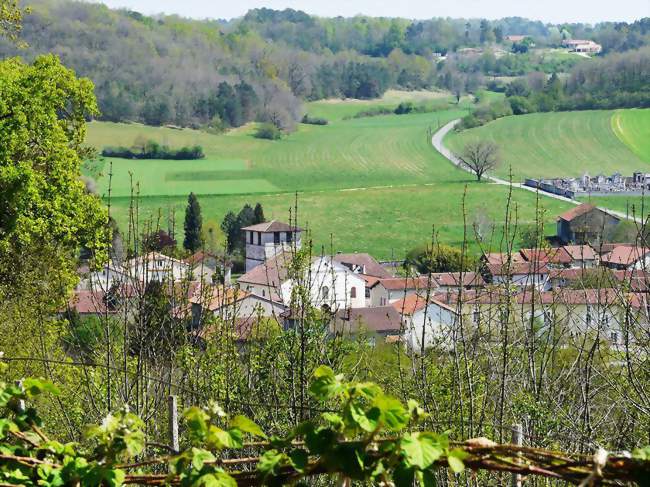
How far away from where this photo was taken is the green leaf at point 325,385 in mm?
2348

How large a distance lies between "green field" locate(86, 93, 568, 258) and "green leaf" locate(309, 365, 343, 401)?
130 feet

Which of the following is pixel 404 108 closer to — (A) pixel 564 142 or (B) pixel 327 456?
(A) pixel 564 142

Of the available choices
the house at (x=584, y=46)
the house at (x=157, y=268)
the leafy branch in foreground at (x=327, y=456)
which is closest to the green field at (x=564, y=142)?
the house at (x=157, y=268)

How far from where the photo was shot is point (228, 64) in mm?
112000

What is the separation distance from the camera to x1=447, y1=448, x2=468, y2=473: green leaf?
2.27 m

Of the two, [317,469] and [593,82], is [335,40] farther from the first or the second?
[317,469]

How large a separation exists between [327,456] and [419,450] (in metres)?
0.25

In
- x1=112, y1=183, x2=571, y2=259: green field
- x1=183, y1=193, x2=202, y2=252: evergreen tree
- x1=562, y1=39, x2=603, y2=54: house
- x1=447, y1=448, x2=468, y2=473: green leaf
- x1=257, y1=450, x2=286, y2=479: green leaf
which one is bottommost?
x1=112, y1=183, x2=571, y2=259: green field

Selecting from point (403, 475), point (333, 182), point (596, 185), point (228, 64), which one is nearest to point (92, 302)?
point (403, 475)

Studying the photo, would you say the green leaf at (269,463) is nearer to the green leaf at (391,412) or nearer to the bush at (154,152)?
the green leaf at (391,412)

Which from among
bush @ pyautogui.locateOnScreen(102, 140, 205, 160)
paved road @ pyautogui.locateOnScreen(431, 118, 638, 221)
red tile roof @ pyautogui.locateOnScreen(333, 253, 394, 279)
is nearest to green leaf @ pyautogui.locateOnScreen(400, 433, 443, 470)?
red tile roof @ pyautogui.locateOnScreen(333, 253, 394, 279)

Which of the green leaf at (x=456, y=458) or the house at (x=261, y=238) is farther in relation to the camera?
the house at (x=261, y=238)

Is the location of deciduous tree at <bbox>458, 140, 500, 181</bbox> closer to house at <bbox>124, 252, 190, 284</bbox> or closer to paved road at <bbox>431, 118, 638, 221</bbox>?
paved road at <bbox>431, 118, 638, 221</bbox>

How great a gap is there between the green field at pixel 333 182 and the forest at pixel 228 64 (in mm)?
4062
